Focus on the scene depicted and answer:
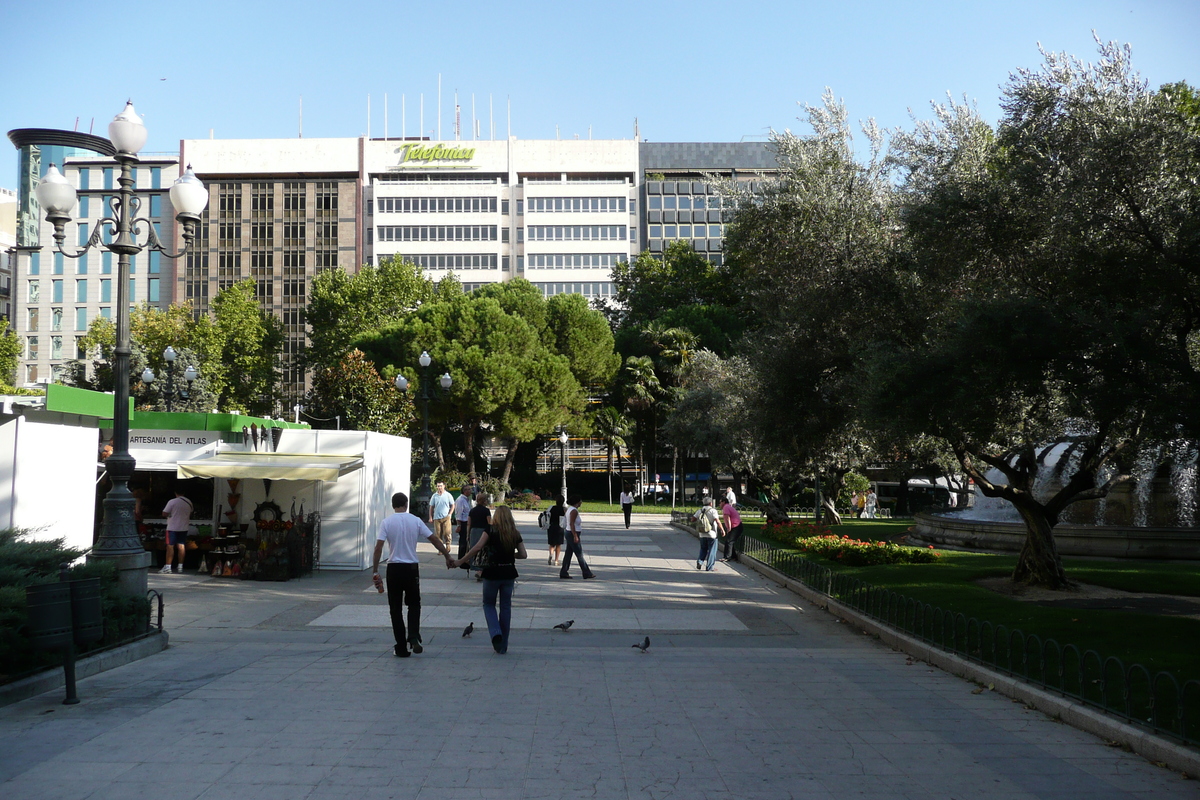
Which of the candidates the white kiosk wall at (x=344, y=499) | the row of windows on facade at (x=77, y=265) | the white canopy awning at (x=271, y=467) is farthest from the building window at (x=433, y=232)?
the white canopy awning at (x=271, y=467)

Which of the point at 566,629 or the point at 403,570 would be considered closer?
the point at 403,570

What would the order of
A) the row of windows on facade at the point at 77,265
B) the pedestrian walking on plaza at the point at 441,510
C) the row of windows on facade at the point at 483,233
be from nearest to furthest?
1. the pedestrian walking on plaza at the point at 441,510
2. the row of windows on facade at the point at 483,233
3. the row of windows on facade at the point at 77,265

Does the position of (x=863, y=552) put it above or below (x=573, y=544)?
below

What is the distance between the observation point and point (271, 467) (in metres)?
16.6

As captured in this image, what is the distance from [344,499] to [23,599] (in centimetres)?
1119

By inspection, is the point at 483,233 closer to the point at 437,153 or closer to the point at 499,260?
the point at 499,260

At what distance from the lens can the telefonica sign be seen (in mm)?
85125

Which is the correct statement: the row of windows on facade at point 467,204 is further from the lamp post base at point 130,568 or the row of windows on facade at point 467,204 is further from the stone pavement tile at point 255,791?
the stone pavement tile at point 255,791

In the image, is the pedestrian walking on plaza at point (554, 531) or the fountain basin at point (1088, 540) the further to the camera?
the pedestrian walking on plaza at point (554, 531)

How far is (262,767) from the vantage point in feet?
18.5

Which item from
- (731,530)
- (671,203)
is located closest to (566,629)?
(731,530)

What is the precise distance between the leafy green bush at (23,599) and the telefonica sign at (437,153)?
261 feet

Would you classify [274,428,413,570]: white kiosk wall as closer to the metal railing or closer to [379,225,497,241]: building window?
the metal railing

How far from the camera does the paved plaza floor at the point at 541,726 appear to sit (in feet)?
17.8
